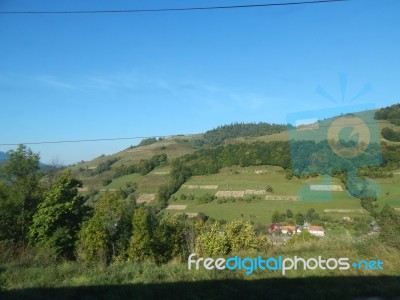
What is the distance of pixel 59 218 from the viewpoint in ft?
87.7

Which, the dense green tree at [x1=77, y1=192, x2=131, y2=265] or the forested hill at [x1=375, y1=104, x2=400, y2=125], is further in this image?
the dense green tree at [x1=77, y1=192, x2=131, y2=265]

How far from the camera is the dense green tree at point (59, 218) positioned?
81.6 feet

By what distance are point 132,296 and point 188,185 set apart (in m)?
44.8

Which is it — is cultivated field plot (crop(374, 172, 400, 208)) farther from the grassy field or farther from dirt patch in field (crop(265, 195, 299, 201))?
the grassy field

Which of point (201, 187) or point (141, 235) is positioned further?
point (201, 187)

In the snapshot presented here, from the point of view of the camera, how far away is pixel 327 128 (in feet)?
72.0

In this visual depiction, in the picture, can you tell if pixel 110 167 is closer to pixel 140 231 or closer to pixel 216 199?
pixel 216 199

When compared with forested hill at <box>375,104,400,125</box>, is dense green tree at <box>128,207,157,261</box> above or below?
below

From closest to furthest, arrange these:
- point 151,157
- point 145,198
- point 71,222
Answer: point 71,222
point 145,198
point 151,157

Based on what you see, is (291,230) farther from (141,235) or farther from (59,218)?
(59,218)

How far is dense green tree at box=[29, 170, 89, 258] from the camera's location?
81.6 feet

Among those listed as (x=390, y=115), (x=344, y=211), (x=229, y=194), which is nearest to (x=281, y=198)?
(x=229, y=194)

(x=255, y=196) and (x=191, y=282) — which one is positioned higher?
(x=191, y=282)

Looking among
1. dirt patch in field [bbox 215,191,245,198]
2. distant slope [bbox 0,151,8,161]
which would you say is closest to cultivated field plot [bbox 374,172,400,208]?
dirt patch in field [bbox 215,191,245,198]
